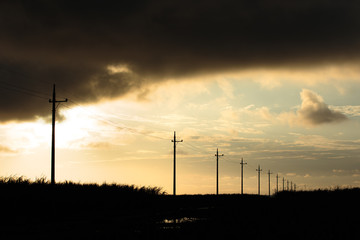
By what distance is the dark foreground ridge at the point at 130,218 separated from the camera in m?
13.2

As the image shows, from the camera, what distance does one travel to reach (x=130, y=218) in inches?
794

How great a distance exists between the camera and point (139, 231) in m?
14.1

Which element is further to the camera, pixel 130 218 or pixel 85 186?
pixel 85 186

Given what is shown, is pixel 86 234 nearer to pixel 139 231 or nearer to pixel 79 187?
pixel 139 231

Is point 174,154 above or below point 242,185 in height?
above

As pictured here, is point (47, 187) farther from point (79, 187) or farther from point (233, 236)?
point (233, 236)

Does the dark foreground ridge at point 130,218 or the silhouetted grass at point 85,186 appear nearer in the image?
the dark foreground ridge at point 130,218

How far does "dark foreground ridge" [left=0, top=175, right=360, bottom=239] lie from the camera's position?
43.3 ft

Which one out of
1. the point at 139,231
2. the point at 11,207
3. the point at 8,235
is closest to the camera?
the point at 8,235

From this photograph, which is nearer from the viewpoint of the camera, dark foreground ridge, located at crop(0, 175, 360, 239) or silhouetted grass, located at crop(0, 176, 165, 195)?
dark foreground ridge, located at crop(0, 175, 360, 239)

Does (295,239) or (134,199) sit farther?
(134,199)

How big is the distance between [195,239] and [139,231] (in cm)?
293

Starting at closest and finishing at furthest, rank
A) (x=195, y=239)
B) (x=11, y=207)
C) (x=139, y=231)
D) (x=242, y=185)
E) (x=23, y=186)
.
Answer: (x=195, y=239), (x=139, y=231), (x=11, y=207), (x=23, y=186), (x=242, y=185)

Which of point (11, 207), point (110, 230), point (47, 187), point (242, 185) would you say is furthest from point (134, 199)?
point (242, 185)
